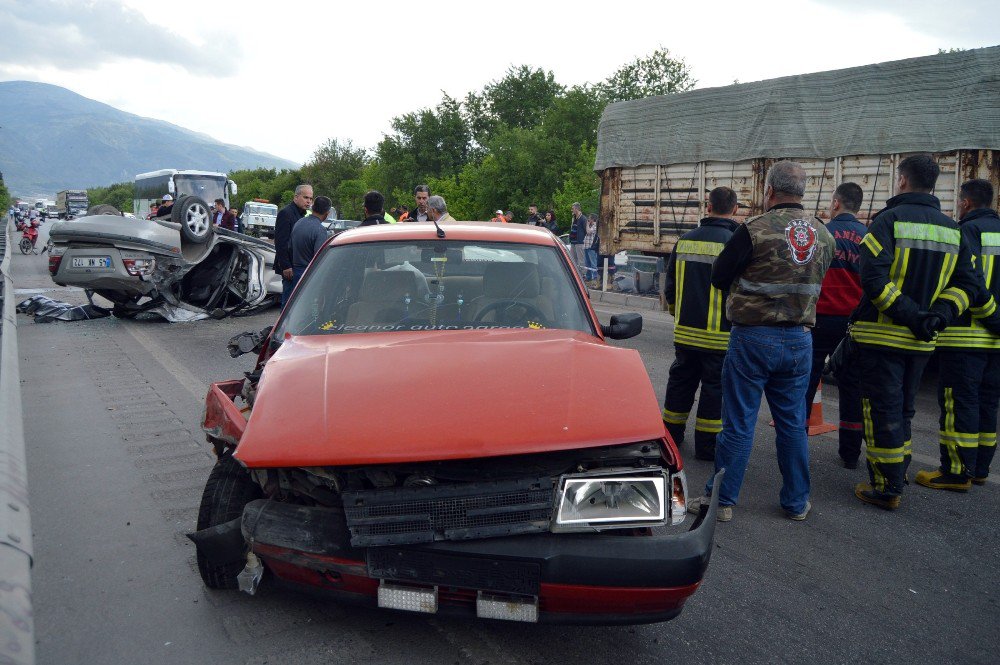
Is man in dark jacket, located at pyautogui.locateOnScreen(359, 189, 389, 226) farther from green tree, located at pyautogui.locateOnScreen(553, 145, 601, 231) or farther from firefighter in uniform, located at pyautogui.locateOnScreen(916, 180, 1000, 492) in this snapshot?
green tree, located at pyautogui.locateOnScreen(553, 145, 601, 231)

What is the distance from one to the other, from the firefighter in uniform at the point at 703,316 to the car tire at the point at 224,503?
3.36 meters

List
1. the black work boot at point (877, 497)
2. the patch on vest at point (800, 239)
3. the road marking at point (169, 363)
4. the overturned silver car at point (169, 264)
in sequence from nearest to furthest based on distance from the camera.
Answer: the patch on vest at point (800, 239)
the black work boot at point (877, 497)
the road marking at point (169, 363)
the overturned silver car at point (169, 264)

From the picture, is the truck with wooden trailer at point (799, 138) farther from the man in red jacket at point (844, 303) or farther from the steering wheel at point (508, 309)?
the steering wheel at point (508, 309)

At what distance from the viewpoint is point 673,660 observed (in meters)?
2.88

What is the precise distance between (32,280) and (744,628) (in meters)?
21.5

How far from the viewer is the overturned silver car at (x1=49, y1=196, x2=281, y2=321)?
11.8m

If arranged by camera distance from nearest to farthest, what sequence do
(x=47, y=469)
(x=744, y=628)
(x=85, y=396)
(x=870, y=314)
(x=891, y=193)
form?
1. (x=744, y=628)
2. (x=870, y=314)
3. (x=47, y=469)
4. (x=85, y=396)
5. (x=891, y=193)

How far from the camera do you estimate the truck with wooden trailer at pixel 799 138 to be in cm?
823

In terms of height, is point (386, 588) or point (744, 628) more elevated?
point (386, 588)

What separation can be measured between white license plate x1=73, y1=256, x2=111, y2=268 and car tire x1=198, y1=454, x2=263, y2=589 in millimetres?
9752

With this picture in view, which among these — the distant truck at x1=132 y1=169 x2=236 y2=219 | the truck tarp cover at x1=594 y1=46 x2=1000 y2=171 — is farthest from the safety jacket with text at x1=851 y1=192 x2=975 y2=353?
the distant truck at x1=132 y1=169 x2=236 y2=219

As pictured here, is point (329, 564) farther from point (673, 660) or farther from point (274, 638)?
point (673, 660)

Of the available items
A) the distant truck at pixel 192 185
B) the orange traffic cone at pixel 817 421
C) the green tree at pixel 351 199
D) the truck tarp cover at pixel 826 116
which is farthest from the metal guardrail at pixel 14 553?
the green tree at pixel 351 199

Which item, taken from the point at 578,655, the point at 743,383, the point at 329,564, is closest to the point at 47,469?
the point at 329,564
